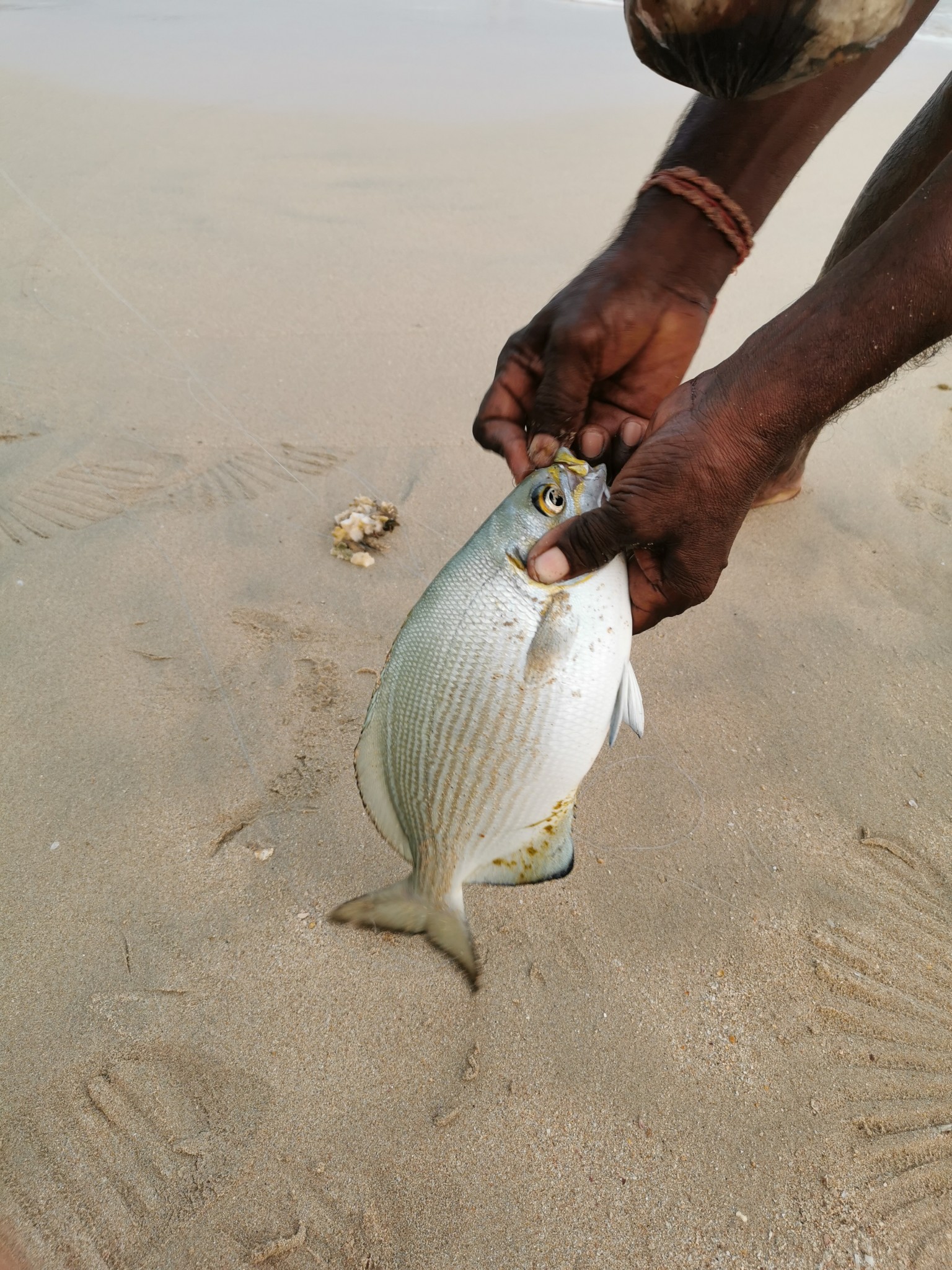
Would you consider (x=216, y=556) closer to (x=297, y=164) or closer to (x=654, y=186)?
(x=654, y=186)

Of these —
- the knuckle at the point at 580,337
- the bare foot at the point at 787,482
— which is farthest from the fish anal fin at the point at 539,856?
the bare foot at the point at 787,482

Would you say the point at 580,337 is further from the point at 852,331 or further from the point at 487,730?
the point at 487,730

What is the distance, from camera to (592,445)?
204 centimetres

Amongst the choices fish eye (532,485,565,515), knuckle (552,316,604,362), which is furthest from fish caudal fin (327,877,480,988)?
knuckle (552,316,604,362)

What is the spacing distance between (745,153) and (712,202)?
0.54ft

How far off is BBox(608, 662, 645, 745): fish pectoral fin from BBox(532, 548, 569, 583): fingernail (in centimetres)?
25

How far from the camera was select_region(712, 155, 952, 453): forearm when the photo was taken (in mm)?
1510

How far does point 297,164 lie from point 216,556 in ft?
13.6

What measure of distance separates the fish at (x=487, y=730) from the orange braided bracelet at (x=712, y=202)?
1089 millimetres

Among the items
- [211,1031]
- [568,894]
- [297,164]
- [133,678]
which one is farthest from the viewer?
[297,164]

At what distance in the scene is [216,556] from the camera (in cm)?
297

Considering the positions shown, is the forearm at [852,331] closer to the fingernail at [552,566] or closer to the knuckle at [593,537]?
the knuckle at [593,537]

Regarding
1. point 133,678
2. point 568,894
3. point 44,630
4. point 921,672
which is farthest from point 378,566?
point 921,672

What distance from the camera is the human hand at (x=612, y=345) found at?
2.09m
